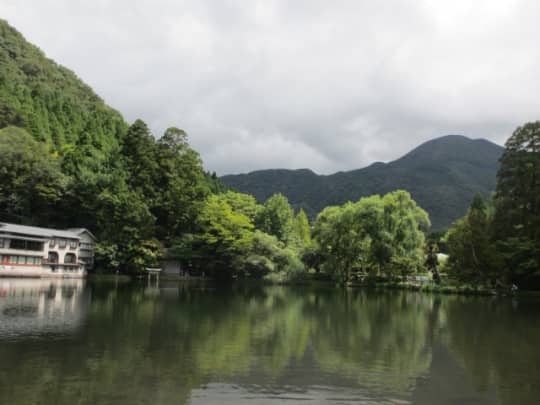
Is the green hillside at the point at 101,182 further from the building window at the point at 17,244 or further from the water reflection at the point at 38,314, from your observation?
the water reflection at the point at 38,314

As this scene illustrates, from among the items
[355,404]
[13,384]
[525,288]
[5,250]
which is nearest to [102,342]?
[13,384]

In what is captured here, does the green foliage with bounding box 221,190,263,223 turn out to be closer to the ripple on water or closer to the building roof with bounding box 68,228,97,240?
the building roof with bounding box 68,228,97,240

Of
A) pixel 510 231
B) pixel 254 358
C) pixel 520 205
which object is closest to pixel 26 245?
pixel 254 358

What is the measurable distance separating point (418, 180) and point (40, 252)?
126 metres

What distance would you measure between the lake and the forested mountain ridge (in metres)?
48.5

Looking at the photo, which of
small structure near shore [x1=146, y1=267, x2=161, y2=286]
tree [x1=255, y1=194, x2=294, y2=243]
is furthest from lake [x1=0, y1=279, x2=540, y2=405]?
tree [x1=255, y1=194, x2=294, y2=243]

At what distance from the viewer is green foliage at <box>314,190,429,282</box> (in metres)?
46.7

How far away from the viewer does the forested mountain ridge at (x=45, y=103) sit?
63000mm

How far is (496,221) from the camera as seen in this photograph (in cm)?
4312

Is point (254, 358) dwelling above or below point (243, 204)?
below

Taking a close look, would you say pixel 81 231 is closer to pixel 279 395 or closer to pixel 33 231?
pixel 33 231

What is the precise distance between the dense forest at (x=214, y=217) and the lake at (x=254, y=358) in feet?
77.4

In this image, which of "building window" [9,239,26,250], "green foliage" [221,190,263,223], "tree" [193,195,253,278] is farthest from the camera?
"green foliage" [221,190,263,223]

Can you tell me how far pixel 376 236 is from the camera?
158ft
